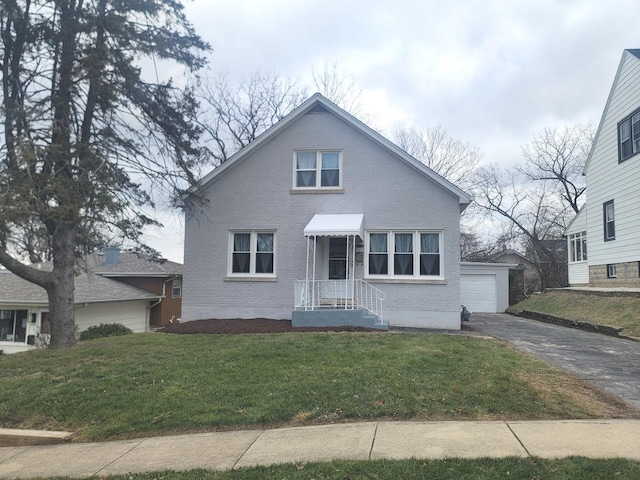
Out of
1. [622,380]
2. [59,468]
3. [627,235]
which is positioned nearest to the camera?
[59,468]

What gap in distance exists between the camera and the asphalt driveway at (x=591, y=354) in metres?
7.05

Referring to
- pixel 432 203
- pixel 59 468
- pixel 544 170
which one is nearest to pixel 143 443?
pixel 59 468

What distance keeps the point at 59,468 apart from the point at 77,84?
9.20m

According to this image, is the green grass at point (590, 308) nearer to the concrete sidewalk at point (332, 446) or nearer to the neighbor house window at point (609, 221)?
the neighbor house window at point (609, 221)

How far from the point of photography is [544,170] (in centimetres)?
3772

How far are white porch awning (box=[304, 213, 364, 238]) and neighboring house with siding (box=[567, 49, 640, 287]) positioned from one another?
10735 mm

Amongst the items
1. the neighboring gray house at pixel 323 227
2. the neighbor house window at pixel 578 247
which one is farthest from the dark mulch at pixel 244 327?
the neighbor house window at pixel 578 247

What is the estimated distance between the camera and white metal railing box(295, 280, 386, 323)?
46.0 feet

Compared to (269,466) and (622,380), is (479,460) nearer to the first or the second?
(269,466)

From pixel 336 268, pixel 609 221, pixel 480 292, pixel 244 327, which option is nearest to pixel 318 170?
pixel 336 268

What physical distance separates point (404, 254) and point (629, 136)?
34.9 feet

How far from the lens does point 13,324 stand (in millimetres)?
21062

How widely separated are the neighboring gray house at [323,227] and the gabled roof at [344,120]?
0.04 meters

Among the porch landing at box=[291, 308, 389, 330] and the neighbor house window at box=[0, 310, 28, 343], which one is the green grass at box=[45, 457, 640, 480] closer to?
the porch landing at box=[291, 308, 389, 330]
